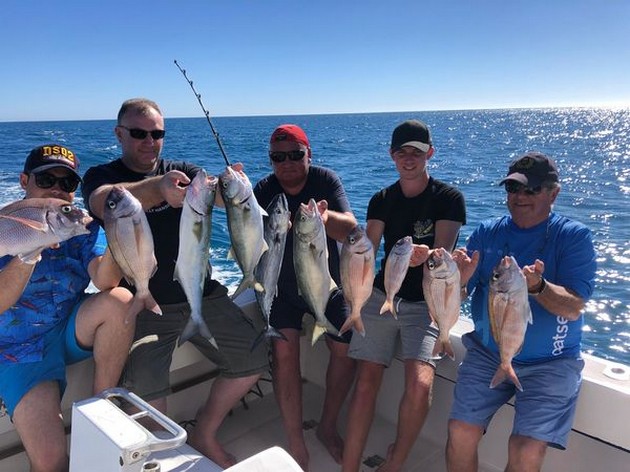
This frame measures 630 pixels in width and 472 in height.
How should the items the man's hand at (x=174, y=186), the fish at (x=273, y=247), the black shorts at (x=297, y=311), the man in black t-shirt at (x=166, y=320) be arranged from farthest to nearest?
the black shorts at (x=297, y=311)
the man in black t-shirt at (x=166, y=320)
the fish at (x=273, y=247)
the man's hand at (x=174, y=186)

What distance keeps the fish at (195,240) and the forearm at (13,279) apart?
0.68m

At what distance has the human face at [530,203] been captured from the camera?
285cm

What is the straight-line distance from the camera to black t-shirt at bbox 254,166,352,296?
3479 millimetres

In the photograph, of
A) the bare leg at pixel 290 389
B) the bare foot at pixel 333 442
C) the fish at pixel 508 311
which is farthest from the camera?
the bare foot at pixel 333 442

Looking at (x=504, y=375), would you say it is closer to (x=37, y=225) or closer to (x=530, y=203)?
(x=530, y=203)

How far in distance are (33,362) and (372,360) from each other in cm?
184

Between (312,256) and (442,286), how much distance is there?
2.15 ft

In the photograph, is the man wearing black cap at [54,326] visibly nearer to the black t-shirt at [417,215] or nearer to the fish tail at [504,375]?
the black t-shirt at [417,215]

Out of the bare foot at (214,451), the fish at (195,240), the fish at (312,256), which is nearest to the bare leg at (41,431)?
the fish at (195,240)

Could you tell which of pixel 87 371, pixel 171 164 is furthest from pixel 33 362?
pixel 171 164

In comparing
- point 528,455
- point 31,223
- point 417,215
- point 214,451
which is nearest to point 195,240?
point 31,223

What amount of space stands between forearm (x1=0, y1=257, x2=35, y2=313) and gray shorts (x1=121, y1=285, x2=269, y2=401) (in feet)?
2.48

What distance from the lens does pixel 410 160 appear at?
11.0 ft

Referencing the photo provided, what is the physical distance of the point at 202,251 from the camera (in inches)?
102
